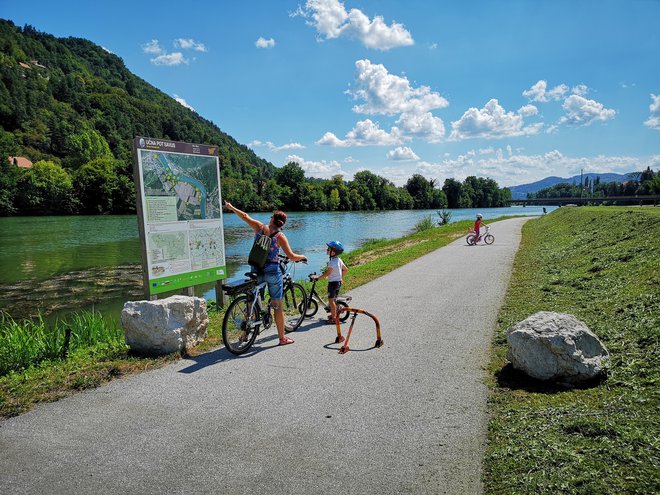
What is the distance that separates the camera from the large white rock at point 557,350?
191 inches

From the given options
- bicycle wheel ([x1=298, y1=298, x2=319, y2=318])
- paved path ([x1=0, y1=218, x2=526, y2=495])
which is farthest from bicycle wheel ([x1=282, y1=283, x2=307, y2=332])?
paved path ([x1=0, y1=218, x2=526, y2=495])

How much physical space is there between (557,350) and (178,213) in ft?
20.6

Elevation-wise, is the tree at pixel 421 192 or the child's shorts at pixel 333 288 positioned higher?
the tree at pixel 421 192

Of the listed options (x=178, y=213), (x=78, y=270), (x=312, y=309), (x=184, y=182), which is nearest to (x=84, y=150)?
(x=78, y=270)

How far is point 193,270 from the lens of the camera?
8203mm

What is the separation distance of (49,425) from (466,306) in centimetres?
742

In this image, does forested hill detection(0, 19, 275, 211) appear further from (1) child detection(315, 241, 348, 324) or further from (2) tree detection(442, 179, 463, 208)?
(1) child detection(315, 241, 348, 324)

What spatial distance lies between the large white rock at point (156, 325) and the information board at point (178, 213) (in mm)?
1149

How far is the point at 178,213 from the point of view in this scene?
7.80 metres

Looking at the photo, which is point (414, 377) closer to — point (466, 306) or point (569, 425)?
point (569, 425)

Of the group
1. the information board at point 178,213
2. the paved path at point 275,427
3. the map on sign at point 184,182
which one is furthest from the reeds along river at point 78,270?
the paved path at point 275,427

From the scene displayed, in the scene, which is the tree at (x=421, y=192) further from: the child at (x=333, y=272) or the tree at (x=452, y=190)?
the child at (x=333, y=272)

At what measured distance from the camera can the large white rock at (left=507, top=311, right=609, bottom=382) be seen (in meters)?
4.86

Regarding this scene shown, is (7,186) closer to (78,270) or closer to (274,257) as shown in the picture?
(78,270)
